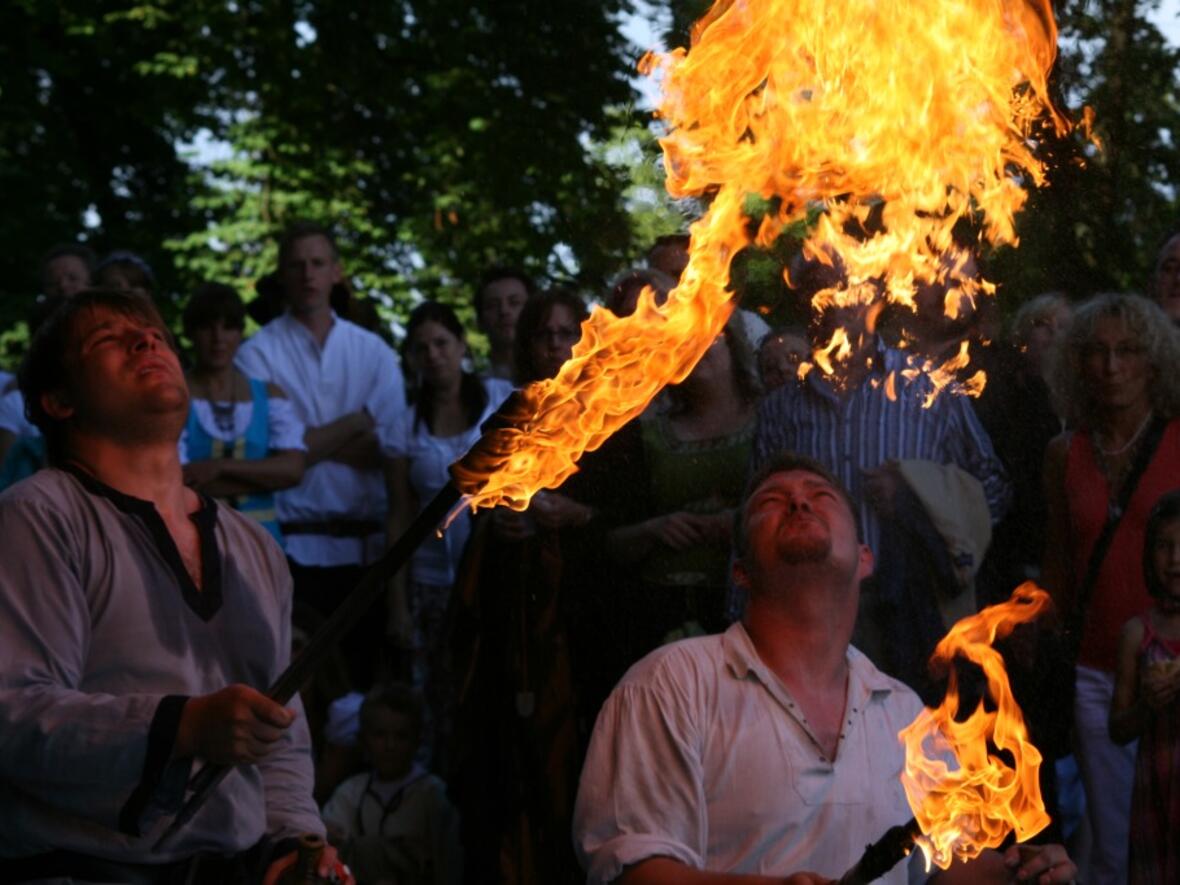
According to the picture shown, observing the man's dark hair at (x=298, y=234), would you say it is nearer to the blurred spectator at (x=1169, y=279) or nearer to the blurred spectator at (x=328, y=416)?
the blurred spectator at (x=328, y=416)

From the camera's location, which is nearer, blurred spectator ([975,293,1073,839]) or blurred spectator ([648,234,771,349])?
blurred spectator ([975,293,1073,839])

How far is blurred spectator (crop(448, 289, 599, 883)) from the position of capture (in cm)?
539

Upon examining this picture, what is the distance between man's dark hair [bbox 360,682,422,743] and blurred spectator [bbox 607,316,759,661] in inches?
34.6

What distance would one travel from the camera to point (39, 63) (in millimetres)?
16000

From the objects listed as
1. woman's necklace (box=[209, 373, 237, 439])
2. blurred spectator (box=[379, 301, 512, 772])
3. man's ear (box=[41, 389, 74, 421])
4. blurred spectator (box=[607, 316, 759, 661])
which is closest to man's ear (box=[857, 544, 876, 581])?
blurred spectator (box=[607, 316, 759, 661])

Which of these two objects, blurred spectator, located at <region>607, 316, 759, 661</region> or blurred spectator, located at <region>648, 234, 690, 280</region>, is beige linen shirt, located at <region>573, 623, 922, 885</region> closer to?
blurred spectator, located at <region>607, 316, 759, 661</region>

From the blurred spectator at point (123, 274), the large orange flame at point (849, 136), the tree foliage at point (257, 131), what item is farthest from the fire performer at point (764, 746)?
the tree foliage at point (257, 131)

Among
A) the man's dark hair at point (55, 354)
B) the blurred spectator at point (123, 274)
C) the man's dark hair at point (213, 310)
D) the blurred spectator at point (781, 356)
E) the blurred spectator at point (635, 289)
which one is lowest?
the man's dark hair at point (55, 354)

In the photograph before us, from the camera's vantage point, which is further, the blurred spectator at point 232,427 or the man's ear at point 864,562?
the blurred spectator at point 232,427

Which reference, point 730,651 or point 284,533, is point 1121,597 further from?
point 284,533

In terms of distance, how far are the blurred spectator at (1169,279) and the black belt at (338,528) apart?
9.10ft

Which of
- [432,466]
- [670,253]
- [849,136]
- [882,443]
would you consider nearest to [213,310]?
[432,466]

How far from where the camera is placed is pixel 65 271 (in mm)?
7234

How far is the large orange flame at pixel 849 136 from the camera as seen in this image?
402cm
